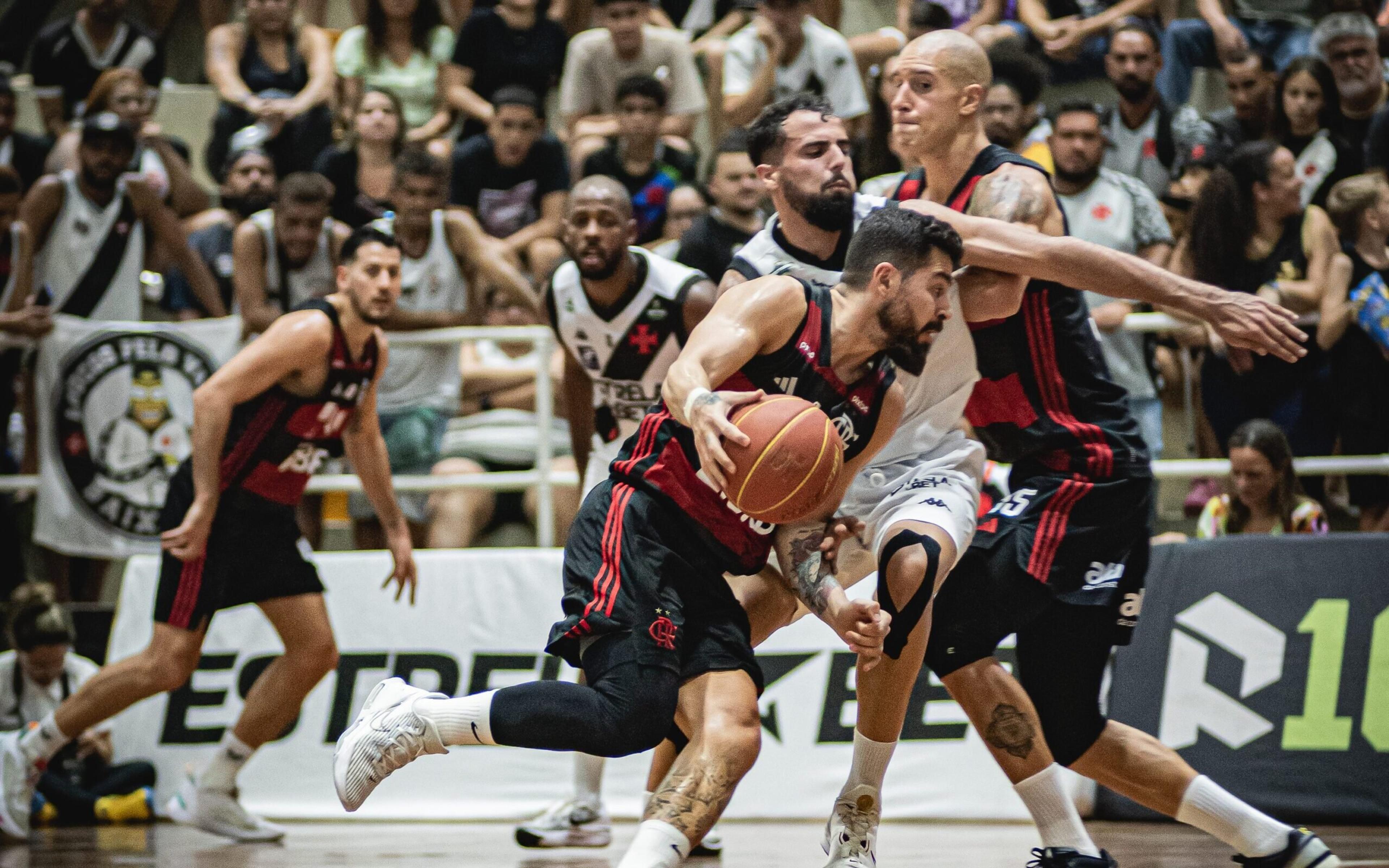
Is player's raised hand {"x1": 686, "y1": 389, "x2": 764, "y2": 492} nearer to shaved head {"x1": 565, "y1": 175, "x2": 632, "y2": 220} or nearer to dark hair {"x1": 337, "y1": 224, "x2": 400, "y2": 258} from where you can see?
shaved head {"x1": 565, "y1": 175, "x2": 632, "y2": 220}

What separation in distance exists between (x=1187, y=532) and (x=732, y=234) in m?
2.87

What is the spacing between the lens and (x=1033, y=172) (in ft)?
15.8

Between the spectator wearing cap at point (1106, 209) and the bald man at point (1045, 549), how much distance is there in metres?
2.90

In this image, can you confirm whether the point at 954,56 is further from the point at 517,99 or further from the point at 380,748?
the point at 517,99

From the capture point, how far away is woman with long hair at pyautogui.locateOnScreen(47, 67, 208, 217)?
9.67 m

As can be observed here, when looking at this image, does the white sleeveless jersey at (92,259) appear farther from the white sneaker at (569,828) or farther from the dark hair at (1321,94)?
the dark hair at (1321,94)

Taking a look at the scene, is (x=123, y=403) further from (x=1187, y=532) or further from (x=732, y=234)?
(x=1187, y=532)

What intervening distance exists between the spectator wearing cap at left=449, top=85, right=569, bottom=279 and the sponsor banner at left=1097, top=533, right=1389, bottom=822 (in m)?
4.23

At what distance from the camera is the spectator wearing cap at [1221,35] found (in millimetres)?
9539

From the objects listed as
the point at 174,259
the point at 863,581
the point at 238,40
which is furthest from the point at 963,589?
the point at 238,40

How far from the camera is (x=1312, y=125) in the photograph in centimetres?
853

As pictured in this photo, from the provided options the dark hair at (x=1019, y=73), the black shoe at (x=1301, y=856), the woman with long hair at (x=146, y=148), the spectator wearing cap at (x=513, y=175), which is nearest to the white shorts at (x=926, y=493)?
the black shoe at (x=1301, y=856)

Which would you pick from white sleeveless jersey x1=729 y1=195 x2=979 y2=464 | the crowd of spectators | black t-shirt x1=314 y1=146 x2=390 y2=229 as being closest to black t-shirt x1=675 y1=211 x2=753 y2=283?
the crowd of spectators

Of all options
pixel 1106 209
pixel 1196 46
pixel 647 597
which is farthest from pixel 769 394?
pixel 1196 46
